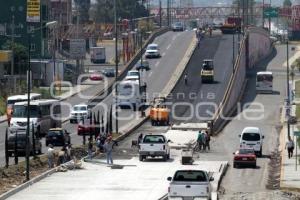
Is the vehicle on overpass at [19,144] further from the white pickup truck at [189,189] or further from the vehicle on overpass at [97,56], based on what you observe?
the vehicle on overpass at [97,56]

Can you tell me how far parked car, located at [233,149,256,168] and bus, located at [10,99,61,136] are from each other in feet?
45.3

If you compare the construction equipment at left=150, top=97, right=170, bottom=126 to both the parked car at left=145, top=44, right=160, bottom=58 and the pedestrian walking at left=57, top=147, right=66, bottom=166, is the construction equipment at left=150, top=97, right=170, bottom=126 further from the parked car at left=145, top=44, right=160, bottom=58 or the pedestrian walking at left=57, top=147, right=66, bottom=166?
the parked car at left=145, top=44, right=160, bottom=58

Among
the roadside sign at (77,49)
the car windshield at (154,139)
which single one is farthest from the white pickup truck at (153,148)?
the roadside sign at (77,49)

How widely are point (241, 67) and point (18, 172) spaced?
73.5m

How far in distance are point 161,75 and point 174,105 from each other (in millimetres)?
20850

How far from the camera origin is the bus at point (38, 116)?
70.8 metres

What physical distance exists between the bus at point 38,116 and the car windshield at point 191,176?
27.4m

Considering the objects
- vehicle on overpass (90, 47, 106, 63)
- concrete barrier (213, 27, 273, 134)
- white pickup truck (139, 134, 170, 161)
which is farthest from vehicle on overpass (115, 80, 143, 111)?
vehicle on overpass (90, 47, 106, 63)

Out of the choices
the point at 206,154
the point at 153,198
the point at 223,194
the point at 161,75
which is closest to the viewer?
the point at 153,198

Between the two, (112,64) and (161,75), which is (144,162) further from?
(112,64)

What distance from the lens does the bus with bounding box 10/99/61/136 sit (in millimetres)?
70812

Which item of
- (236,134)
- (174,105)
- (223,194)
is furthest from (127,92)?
(223,194)

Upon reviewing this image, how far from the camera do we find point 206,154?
68812mm

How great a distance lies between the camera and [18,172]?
171 feet
